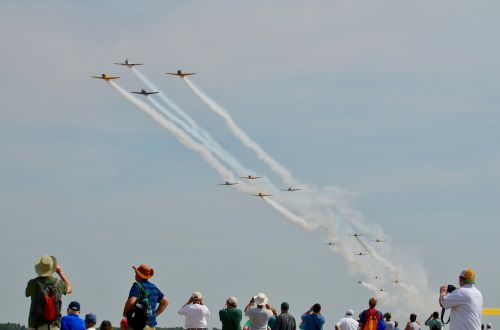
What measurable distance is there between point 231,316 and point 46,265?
27.7 ft

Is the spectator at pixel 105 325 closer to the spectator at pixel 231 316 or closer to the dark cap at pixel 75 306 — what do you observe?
the dark cap at pixel 75 306

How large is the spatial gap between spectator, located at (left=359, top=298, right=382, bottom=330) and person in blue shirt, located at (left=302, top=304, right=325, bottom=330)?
1.11 meters

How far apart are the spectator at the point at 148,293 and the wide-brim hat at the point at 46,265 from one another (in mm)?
1546

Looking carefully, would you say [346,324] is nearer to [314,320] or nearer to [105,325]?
[314,320]

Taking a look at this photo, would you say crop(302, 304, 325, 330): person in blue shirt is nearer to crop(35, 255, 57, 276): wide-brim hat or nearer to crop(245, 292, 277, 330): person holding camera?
crop(245, 292, 277, 330): person holding camera

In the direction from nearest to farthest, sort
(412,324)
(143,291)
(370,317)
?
(143,291), (370,317), (412,324)

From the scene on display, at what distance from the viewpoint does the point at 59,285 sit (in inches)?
688

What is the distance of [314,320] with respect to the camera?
87.9ft

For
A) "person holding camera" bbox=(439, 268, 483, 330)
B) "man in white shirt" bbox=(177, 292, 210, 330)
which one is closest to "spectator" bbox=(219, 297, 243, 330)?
"man in white shirt" bbox=(177, 292, 210, 330)

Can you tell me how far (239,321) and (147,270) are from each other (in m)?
7.26

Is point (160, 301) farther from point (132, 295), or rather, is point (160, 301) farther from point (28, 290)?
point (28, 290)

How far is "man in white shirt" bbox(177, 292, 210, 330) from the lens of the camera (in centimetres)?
2519

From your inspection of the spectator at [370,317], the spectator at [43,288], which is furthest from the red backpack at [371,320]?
the spectator at [43,288]

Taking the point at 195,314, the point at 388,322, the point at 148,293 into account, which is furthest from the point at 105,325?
the point at 388,322
